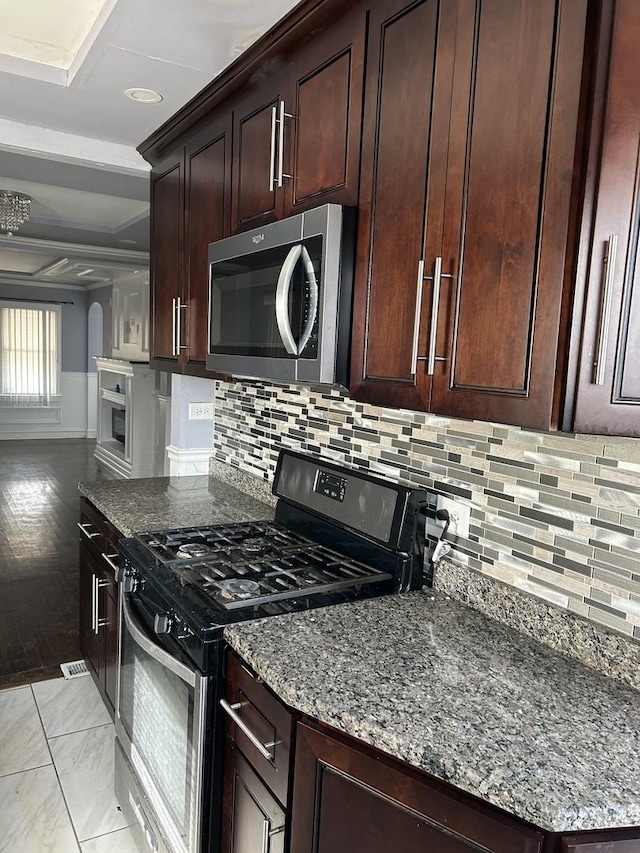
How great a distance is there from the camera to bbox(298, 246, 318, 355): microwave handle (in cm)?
147

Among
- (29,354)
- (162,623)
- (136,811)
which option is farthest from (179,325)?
(29,354)

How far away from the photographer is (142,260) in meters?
6.83

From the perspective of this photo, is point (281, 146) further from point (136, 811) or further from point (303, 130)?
point (136, 811)

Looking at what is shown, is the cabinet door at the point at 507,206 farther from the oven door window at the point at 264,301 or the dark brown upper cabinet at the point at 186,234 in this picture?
the dark brown upper cabinet at the point at 186,234

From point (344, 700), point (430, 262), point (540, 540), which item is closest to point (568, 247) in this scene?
point (430, 262)

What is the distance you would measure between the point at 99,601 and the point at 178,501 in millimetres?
480

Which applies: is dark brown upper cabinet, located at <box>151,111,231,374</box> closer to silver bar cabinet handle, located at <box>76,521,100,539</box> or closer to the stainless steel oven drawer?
silver bar cabinet handle, located at <box>76,521,100,539</box>

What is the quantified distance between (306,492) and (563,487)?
2.90 feet

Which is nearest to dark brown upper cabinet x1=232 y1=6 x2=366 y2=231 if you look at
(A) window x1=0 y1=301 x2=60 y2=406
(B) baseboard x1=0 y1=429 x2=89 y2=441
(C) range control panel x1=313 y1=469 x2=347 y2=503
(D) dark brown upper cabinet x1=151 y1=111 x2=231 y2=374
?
(D) dark brown upper cabinet x1=151 y1=111 x2=231 y2=374

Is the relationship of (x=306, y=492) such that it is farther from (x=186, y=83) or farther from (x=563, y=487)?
(x=186, y=83)

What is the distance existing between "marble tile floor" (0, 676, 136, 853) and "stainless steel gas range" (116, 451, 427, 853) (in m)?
0.14

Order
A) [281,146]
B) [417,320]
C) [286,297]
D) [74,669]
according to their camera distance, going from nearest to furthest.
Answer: [417,320], [286,297], [281,146], [74,669]

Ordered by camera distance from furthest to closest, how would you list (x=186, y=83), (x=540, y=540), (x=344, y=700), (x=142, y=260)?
(x=142, y=260) < (x=186, y=83) < (x=540, y=540) < (x=344, y=700)

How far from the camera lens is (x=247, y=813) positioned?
1.32 m
